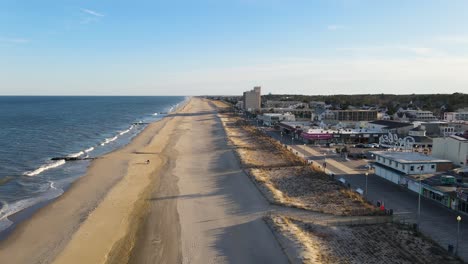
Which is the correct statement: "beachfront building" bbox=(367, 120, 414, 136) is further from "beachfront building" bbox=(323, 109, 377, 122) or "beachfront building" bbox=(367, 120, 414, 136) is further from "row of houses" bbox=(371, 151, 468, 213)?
"row of houses" bbox=(371, 151, 468, 213)

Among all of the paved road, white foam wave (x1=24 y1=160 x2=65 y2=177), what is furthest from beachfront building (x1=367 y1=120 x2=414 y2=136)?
white foam wave (x1=24 y1=160 x2=65 y2=177)

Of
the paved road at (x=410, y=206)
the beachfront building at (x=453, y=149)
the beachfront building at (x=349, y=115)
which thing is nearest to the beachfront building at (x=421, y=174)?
the paved road at (x=410, y=206)

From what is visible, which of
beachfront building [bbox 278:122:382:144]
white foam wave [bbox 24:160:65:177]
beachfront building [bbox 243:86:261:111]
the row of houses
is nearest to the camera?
the row of houses

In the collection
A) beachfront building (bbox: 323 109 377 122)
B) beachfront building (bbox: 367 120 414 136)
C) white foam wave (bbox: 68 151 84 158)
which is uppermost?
beachfront building (bbox: 323 109 377 122)

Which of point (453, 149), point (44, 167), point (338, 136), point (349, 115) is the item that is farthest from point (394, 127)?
point (44, 167)

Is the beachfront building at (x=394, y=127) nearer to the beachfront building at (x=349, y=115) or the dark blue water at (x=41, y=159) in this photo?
the beachfront building at (x=349, y=115)

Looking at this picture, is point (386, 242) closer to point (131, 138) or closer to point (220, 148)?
point (220, 148)
